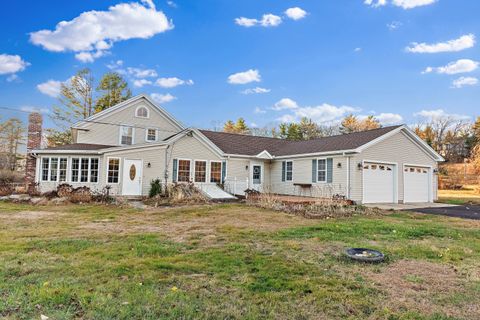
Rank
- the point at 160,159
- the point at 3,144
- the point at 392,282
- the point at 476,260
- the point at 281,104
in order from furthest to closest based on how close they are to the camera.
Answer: the point at 281,104 → the point at 3,144 → the point at 160,159 → the point at 476,260 → the point at 392,282

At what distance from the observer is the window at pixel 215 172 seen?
1903 cm

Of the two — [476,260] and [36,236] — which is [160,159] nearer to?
[36,236]

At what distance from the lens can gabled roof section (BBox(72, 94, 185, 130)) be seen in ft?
66.5

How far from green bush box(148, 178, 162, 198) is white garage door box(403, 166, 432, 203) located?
13554mm

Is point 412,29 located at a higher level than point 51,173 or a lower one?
higher

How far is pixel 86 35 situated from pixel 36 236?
53.7 feet

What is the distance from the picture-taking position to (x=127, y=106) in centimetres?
2127

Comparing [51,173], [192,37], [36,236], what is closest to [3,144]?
[51,173]

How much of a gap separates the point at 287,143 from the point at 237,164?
19.8 feet

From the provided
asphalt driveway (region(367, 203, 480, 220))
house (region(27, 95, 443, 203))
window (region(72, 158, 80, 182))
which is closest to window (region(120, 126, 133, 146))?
house (region(27, 95, 443, 203))

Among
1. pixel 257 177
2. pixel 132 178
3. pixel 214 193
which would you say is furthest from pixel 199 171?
pixel 257 177

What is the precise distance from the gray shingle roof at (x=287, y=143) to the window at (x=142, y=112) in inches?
169

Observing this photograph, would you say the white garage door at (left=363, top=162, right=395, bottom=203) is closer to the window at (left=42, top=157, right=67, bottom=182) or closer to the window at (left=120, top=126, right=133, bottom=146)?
the window at (left=120, top=126, right=133, bottom=146)

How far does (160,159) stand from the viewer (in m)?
17.5
